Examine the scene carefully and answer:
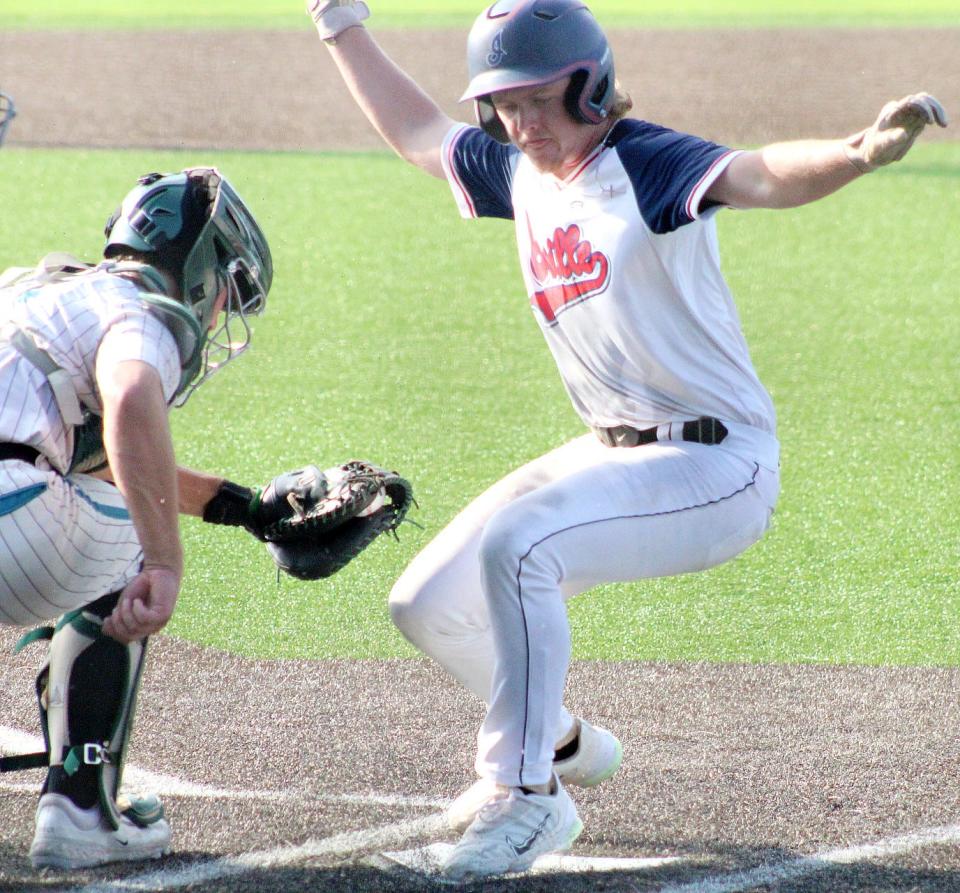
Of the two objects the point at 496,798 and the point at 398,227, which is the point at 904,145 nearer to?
the point at 496,798

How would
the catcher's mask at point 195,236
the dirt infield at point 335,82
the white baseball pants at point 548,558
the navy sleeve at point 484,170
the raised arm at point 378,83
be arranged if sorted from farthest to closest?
the dirt infield at point 335,82, the raised arm at point 378,83, the navy sleeve at point 484,170, the catcher's mask at point 195,236, the white baseball pants at point 548,558

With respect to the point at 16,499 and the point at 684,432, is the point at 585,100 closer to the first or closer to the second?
the point at 684,432

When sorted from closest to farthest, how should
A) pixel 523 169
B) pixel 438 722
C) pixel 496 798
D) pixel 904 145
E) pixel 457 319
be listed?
pixel 904 145, pixel 496 798, pixel 523 169, pixel 438 722, pixel 457 319

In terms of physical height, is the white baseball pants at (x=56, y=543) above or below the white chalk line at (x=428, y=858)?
above

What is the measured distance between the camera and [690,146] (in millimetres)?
3400

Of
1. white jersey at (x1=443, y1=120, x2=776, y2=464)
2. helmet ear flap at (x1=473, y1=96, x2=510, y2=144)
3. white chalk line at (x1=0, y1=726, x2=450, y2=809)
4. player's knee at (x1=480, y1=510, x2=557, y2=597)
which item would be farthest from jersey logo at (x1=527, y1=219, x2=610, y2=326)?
white chalk line at (x1=0, y1=726, x2=450, y2=809)

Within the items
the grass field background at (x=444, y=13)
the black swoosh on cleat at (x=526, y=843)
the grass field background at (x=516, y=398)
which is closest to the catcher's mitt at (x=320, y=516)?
the black swoosh on cleat at (x=526, y=843)

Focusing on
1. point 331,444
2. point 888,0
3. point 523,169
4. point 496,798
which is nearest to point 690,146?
point 523,169

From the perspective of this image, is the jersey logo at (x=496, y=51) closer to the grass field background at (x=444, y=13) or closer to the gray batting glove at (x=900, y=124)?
the gray batting glove at (x=900, y=124)

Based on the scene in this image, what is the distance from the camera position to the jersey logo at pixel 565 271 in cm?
345

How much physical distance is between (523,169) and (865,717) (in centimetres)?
187

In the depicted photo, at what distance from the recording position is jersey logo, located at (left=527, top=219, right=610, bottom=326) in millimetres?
3453

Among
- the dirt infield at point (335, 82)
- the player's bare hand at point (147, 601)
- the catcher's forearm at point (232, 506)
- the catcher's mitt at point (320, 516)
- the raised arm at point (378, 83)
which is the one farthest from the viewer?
the dirt infield at point (335, 82)

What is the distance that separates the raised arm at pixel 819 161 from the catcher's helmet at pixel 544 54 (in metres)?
0.42
